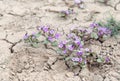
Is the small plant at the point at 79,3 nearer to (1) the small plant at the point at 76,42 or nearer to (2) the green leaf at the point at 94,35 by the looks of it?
(1) the small plant at the point at 76,42

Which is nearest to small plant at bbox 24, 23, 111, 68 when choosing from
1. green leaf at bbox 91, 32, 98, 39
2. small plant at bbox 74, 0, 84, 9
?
green leaf at bbox 91, 32, 98, 39

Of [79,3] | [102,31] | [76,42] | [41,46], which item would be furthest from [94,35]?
[79,3]

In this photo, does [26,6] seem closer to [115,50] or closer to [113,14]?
[113,14]

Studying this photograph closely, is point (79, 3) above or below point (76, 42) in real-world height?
above

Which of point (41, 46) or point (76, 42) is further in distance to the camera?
point (41, 46)

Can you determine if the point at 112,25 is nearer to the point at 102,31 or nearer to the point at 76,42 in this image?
the point at 102,31

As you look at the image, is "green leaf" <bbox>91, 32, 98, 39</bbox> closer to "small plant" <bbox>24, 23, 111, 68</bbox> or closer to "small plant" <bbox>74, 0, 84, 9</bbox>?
"small plant" <bbox>24, 23, 111, 68</bbox>

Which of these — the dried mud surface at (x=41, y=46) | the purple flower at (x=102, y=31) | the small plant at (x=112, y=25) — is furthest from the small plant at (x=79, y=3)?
the purple flower at (x=102, y=31)

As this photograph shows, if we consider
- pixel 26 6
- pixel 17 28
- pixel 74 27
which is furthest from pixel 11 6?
pixel 74 27
